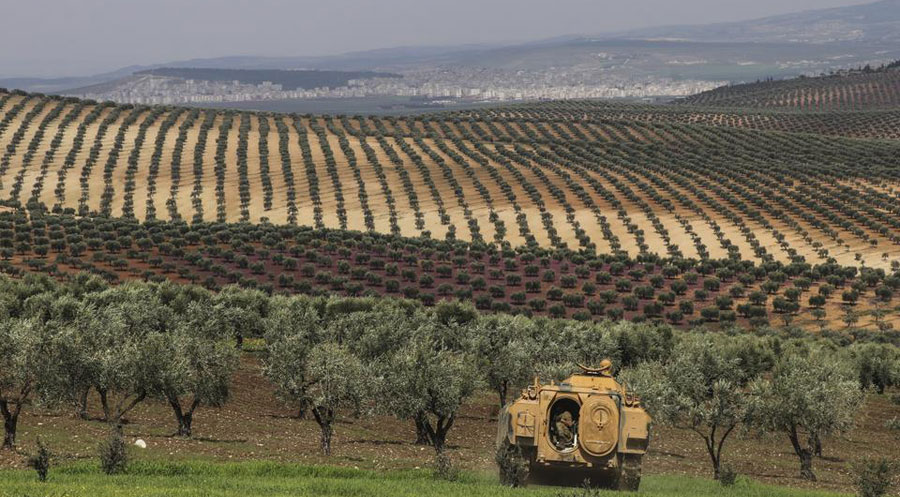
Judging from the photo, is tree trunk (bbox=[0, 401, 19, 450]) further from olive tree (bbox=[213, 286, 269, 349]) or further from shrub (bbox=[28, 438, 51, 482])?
olive tree (bbox=[213, 286, 269, 349])

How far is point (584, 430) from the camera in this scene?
26.4m

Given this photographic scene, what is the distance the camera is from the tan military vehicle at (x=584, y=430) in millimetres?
Result: 26328

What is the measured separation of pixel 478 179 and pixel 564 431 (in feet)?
368

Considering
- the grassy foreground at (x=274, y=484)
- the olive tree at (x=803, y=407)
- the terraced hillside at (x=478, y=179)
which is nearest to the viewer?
the grassy foreground at (x=274, y=484)

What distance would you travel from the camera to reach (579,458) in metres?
26.5

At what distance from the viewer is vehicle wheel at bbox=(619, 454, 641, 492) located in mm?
26609

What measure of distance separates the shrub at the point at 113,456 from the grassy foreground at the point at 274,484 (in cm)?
28

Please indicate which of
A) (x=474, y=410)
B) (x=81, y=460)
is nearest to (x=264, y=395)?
(x=474, y=410)

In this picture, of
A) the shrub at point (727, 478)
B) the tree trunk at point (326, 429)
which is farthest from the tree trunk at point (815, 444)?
the tree trunk at point (326, 429)

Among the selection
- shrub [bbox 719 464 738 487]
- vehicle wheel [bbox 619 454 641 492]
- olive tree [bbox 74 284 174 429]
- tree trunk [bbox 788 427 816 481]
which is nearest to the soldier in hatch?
vehicle wheel [bbox 619 454 641 492]

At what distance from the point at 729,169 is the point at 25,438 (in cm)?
12536

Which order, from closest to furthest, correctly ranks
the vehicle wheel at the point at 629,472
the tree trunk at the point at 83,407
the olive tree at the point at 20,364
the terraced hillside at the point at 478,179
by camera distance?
the vehicle wheel at the point at 629,472 → the olive tree at the point at 20,364 → the tree trunk at the point at 83,407 → the terraced hillside at the point at 478,179

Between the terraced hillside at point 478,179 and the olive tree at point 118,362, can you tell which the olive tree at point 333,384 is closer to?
the olive tree at point 118,362

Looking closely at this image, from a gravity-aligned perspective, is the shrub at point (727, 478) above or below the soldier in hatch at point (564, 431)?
below
